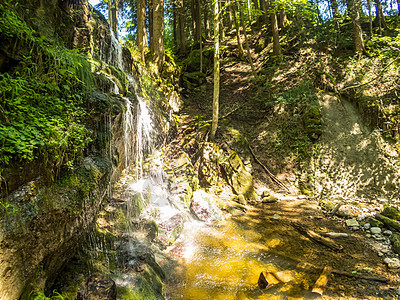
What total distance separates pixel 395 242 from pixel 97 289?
622cm

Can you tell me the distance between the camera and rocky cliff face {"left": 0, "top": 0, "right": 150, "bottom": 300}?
2186mm

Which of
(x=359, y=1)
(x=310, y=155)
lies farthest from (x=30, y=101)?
(x=359, y=1)

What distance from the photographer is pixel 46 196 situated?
2.69 metres

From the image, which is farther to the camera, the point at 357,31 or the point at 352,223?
the point at 357,31

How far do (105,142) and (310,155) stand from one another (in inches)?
328

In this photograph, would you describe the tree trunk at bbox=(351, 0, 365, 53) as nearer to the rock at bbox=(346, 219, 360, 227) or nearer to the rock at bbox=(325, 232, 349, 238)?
the rock at bbox=(346, 219, 360, 227)

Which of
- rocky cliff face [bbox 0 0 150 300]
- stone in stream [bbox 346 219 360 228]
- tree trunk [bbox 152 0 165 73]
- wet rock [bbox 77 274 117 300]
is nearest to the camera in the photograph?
rocky cliff face [bbox 0 0 150 300]

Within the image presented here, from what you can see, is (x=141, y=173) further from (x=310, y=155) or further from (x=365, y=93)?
(x=365, y=93)

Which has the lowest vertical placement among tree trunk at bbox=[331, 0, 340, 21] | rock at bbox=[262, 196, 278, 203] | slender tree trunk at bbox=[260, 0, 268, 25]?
rock at bbox=[262, 196, 278, 203]

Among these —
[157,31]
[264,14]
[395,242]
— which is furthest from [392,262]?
[264,14]

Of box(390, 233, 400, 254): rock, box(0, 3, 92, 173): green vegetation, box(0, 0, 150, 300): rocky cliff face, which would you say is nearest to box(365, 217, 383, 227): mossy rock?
box(390, 233, 400, 254): rock

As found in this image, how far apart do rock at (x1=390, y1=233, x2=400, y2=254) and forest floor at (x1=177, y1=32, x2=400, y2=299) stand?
141 millimetres

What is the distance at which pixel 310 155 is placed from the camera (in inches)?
354

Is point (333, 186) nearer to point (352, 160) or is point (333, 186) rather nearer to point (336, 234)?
point (352, 160)
